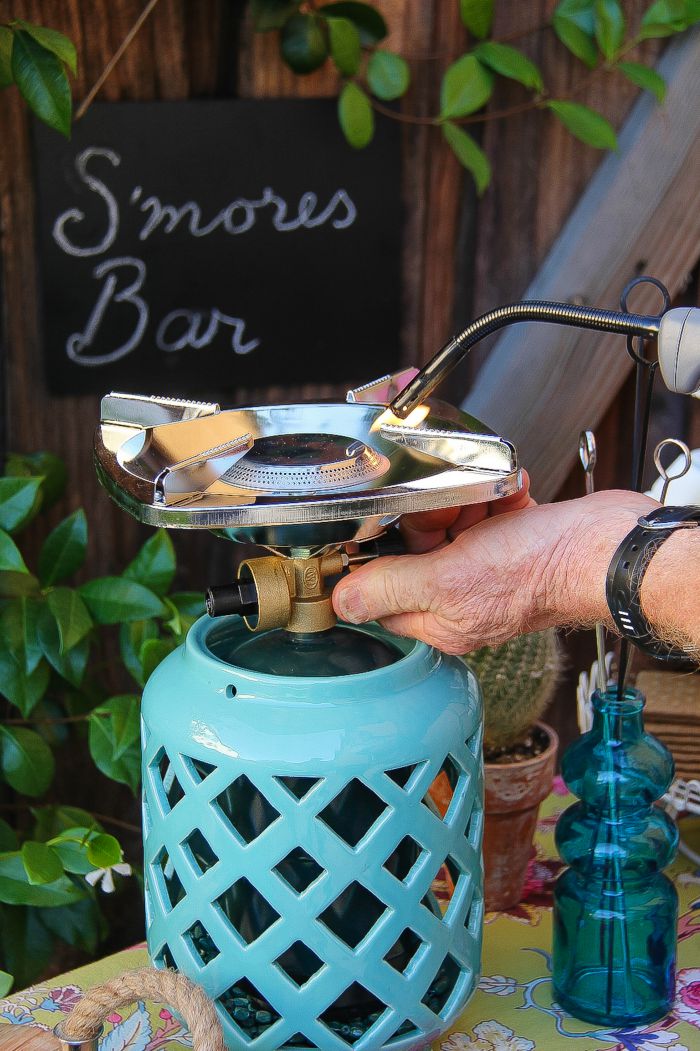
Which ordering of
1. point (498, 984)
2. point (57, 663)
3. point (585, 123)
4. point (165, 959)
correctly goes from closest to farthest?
point (165, 959) < point (498, 984) < point (57, 663) < point (585, 123)

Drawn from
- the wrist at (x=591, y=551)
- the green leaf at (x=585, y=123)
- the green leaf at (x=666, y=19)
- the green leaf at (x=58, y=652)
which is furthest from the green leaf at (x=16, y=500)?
the green leaf at (x=666, y=19)

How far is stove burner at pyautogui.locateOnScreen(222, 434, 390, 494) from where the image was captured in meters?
0.70

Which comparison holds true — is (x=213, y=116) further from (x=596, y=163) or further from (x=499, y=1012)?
(x=499, y=1012)

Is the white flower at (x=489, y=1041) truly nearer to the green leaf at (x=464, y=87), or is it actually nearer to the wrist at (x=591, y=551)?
the wrist at (x=591, y=551)

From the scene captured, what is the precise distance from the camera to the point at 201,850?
0.75m

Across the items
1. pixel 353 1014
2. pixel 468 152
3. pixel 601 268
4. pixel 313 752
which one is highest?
pixel 468 152

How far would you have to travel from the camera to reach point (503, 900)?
38.9 inches

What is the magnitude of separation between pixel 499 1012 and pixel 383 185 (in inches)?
36.9

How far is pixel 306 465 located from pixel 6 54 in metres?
0.57

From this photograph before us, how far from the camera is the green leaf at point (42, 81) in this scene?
3.27 ft

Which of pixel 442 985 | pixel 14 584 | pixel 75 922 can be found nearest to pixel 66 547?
pixel 14 584

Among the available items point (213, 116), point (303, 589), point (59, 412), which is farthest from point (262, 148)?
point (303, 589)

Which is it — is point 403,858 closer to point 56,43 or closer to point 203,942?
point 203,942

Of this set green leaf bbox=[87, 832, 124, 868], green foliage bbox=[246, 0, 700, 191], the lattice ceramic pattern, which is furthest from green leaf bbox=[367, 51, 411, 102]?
green leaf bbox=[87, 832, 124, 868]
